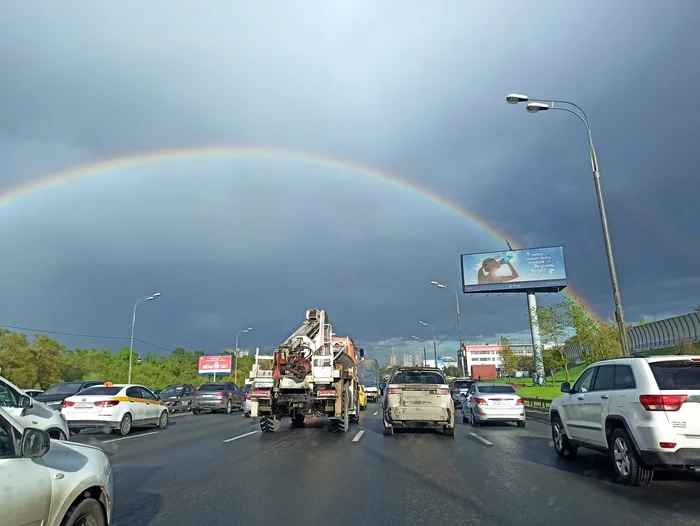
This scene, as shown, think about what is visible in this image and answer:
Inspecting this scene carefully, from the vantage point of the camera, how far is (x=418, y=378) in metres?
15.2

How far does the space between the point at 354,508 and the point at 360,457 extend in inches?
176

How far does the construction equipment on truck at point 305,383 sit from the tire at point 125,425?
4.02m

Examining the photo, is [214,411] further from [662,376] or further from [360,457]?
[662,376]

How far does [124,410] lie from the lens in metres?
16.0

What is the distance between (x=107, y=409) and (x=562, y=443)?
42.1 ft

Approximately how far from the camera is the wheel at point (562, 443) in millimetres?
10133

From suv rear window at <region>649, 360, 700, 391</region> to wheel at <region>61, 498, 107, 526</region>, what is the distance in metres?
7.19

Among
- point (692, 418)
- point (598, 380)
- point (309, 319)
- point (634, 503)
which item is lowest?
point (634, 503)

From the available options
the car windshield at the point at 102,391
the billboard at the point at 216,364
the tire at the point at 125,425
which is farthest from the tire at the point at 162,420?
the billboard at the point at 216,364

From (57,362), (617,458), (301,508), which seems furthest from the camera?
(57,362)

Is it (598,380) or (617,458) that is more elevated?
(598,380)

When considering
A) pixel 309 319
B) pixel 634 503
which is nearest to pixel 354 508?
pixel 634 503

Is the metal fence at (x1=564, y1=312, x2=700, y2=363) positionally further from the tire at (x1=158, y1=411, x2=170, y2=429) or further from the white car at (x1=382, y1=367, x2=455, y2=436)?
the tire at (x1=158, y1=411, x2=170, y2=429)

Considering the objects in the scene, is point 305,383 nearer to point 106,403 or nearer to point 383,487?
point 106,403
